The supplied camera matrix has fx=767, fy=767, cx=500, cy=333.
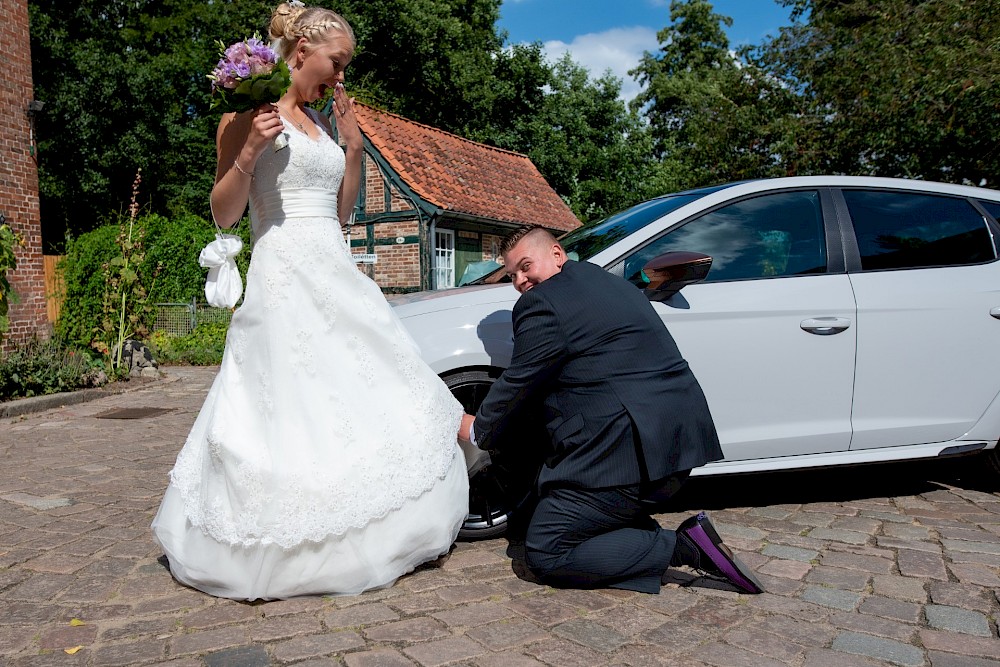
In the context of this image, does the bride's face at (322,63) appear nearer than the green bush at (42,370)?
Yes

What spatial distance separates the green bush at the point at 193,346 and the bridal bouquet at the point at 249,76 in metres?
12.3

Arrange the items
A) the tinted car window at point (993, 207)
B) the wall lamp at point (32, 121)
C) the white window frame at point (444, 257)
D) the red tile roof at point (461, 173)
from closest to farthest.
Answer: the tinted car window at point (993, 207)
the wall lamp at point (32, 121)
the white window frame at point (444, 257)
the red tile roof at point (461, 173)

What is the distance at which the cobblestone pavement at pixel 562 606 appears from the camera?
259 centimetres

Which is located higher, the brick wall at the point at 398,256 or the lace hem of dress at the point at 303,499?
the brick wall at the point at 398,256

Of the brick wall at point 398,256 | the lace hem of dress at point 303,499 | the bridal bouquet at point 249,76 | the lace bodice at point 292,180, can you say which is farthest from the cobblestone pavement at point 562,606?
the brick wall at point 398,256

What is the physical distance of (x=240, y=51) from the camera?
2.74 meters

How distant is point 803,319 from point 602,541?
1603mm

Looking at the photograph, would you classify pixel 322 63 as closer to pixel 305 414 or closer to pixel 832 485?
pixel 305 414

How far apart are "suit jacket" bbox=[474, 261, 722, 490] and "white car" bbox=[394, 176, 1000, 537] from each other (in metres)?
0.57

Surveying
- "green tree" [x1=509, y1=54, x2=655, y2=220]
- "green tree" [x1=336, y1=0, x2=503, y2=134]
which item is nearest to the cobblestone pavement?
"green tree" [x1=336, y1=0, x2=503, y2=134]

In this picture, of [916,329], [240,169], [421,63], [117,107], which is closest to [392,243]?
[421,63]

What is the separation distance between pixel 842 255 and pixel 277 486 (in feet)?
10.0

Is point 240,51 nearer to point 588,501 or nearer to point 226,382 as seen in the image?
point 226,382

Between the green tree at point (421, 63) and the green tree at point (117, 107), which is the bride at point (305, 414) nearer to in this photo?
the green tree at point (421, 63)
